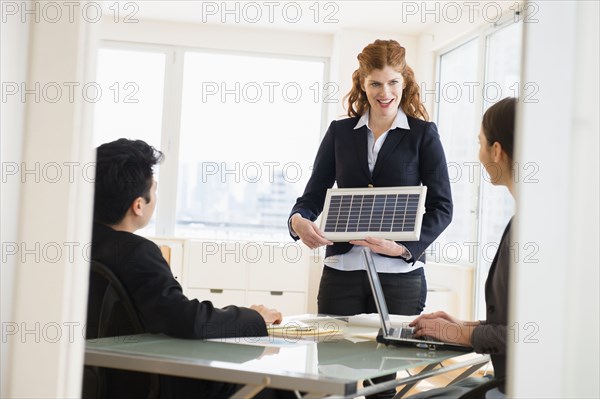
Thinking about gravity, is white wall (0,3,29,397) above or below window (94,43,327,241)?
below

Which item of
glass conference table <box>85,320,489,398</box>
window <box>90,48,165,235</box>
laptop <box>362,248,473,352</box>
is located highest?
window <box>90,48,165,235</box>

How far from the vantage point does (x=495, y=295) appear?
1.86 meters

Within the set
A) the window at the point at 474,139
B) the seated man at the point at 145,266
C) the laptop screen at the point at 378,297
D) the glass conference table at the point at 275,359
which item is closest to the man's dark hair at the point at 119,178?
the seated man at the point at 145,266

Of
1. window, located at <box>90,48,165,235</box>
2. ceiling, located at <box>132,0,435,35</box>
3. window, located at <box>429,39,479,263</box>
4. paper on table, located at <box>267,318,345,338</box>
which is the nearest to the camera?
paper on table, located at <box>267,318,345,338</box>

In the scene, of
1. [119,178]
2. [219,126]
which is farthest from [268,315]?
[219,126]

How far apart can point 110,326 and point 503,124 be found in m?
1.10

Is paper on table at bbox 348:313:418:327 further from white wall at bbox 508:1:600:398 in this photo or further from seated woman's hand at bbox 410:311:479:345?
white wall at bbox 508:1:600:398

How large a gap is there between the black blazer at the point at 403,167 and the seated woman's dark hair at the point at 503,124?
0.55 metres

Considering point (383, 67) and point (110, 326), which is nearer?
point (110, 326)

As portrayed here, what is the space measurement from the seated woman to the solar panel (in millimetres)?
218

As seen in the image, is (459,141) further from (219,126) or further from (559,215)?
(559,215)

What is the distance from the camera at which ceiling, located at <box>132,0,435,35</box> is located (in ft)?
22.2

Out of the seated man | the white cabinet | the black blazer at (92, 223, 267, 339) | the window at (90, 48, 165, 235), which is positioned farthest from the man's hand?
the window at (90, 48, 165, 235)

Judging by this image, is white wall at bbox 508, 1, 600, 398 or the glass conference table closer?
the glass conference table
